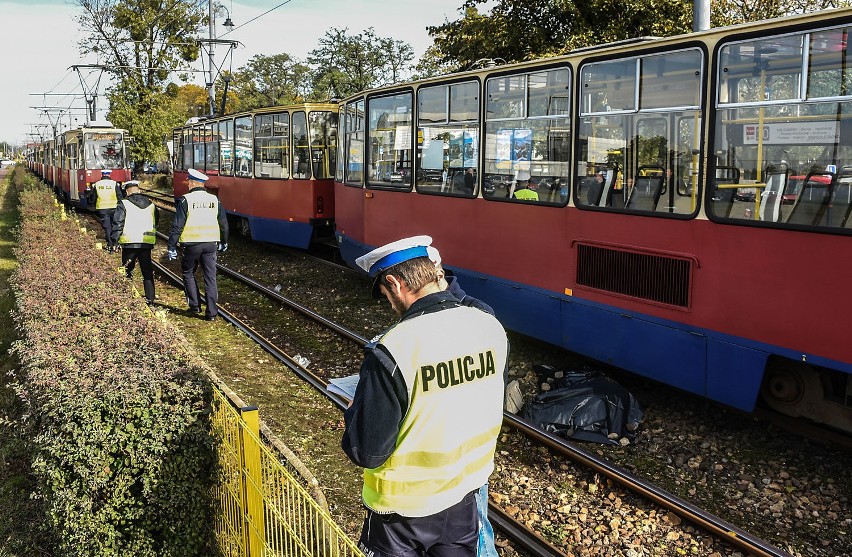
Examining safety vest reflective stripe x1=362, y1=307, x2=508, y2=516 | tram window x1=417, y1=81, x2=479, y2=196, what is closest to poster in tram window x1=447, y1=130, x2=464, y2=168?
tram window x1=417, y1=81, x2=479, y2=196

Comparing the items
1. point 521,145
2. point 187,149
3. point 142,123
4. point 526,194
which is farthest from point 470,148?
point 142,123

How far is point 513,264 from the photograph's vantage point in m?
8.69

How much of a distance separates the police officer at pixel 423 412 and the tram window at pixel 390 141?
7918 mm

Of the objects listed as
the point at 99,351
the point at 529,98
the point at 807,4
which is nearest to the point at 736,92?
the point at 529,98

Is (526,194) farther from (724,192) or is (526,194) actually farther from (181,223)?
(181,223)

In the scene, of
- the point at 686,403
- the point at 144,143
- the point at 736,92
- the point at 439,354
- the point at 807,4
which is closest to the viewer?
the point at 439,354

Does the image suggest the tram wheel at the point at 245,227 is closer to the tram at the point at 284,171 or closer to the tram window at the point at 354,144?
the tram at the point at 284,171

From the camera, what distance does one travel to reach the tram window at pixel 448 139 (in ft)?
30.3

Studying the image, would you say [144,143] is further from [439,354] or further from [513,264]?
[439,354]

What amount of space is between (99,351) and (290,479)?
209cm

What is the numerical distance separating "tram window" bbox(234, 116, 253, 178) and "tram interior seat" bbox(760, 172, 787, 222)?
13413 mm

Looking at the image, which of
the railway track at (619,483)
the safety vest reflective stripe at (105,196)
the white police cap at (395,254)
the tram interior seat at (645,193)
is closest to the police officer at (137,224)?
the railway track at (619,483)

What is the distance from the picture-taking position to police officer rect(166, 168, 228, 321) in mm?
10305

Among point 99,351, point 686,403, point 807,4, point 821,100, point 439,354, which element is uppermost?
point 807,4
